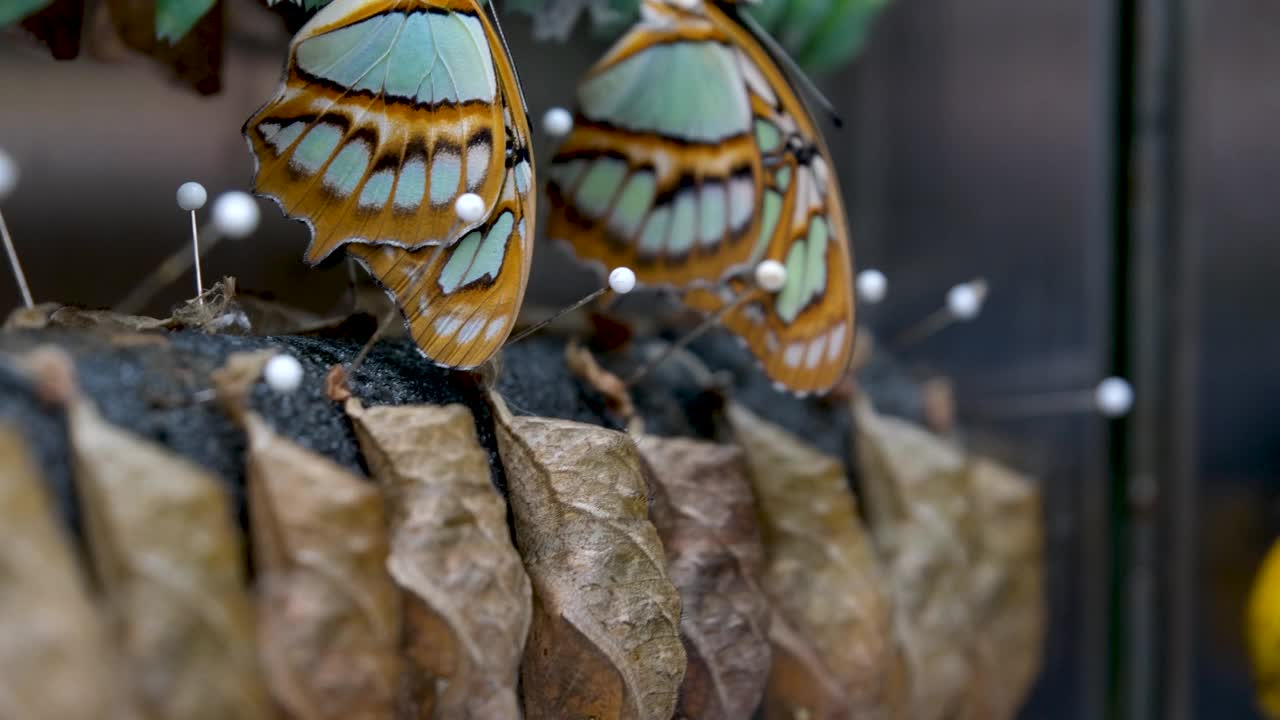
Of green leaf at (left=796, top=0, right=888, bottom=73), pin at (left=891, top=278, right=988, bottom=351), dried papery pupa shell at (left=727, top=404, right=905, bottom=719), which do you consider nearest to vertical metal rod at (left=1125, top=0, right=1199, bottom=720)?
pin at (left=891, top=278, right=988, bottom=351)

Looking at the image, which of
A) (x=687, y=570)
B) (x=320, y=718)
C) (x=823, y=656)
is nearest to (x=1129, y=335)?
(x=823, y=656)

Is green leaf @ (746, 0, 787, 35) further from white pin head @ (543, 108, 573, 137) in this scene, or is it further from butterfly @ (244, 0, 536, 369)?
butterfly @ (244, 0, 536, 369)

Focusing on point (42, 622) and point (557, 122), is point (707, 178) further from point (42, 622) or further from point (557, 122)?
point (42, 622)

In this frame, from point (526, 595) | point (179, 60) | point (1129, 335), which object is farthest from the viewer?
point (1129, 335)

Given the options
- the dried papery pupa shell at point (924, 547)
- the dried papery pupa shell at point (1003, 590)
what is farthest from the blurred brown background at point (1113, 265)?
the dried papery pupa shell at point (924, 547)

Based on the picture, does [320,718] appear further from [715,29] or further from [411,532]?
[715,29]

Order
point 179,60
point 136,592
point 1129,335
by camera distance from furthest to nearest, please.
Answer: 1. point 1129,335
2. point 179,60
3. point 136,592

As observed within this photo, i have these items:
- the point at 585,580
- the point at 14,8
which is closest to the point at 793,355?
the point at 585,580
